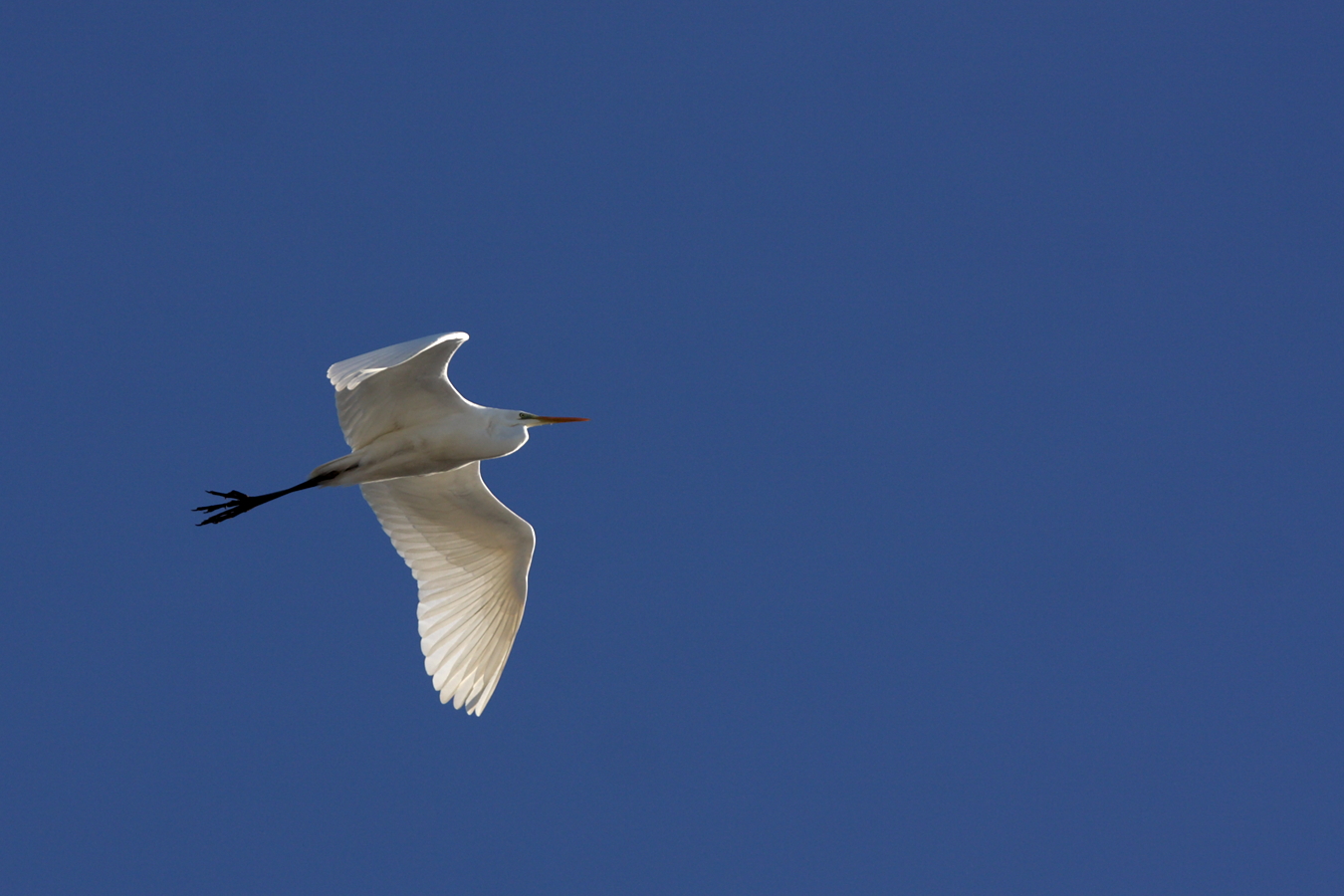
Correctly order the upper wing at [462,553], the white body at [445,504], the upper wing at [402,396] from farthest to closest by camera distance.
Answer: the upper wing at [462,553], the white body at [445,504], the upper wing at [402,396]

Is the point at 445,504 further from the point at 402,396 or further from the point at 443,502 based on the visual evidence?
the point at 402,396

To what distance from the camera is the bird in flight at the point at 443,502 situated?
8.30 m

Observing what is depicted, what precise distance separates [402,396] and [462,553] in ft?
5.10

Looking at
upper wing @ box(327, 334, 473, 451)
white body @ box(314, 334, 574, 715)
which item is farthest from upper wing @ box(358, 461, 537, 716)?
upper wing @ box(327, 334, 473, 451)

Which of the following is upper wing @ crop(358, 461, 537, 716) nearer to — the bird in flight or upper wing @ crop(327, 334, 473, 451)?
Answer: the bird in flight

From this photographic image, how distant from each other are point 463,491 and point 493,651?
121cm

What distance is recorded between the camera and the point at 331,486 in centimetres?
860

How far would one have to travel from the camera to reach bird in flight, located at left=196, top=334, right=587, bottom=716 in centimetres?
830

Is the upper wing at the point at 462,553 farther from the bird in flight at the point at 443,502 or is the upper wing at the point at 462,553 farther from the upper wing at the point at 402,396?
the upper wing at the point at 402,396

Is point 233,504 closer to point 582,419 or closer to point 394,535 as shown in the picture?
point 394,535

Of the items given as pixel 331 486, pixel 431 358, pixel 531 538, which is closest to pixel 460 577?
pixel 531 538

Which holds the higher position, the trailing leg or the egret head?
the egret head

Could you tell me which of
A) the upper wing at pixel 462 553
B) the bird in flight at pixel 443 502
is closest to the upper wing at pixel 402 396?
the bird in flight at pixel 443 502

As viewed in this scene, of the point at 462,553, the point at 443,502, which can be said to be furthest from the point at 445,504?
the point at 462,553
